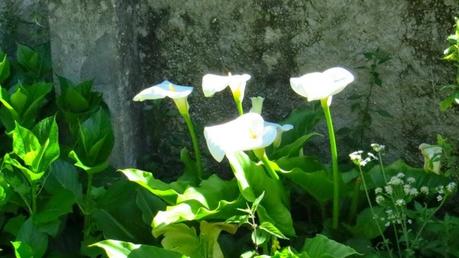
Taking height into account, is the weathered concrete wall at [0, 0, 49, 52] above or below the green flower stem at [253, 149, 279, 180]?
above

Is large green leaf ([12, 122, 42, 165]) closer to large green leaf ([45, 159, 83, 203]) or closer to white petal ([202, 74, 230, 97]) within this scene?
large green leaf ([45, 159, 83, 203])

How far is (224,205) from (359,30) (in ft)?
3.08

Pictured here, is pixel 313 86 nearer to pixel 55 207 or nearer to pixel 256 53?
pixel 256 53

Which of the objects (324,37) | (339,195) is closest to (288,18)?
(324,37)

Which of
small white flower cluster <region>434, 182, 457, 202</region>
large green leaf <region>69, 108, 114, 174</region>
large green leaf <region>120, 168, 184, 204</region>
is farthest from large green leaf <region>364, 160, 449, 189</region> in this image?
large green leaf <region>69, 108, 114, 174</region>

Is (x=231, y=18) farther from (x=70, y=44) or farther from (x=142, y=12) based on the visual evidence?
(x=70, y=44)

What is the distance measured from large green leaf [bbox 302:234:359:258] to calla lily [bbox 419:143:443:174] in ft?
1.70

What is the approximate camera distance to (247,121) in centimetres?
262

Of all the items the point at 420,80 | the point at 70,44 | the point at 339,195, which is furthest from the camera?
the point at 70,44

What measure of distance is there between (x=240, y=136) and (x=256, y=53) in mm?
782

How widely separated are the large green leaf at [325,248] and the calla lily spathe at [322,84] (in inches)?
17.6

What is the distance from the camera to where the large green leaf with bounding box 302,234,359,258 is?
248 centimetres

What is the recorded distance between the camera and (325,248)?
8.36 ft

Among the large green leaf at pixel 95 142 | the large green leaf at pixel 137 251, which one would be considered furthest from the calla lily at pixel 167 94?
the large green leaf at pixel 137 251
